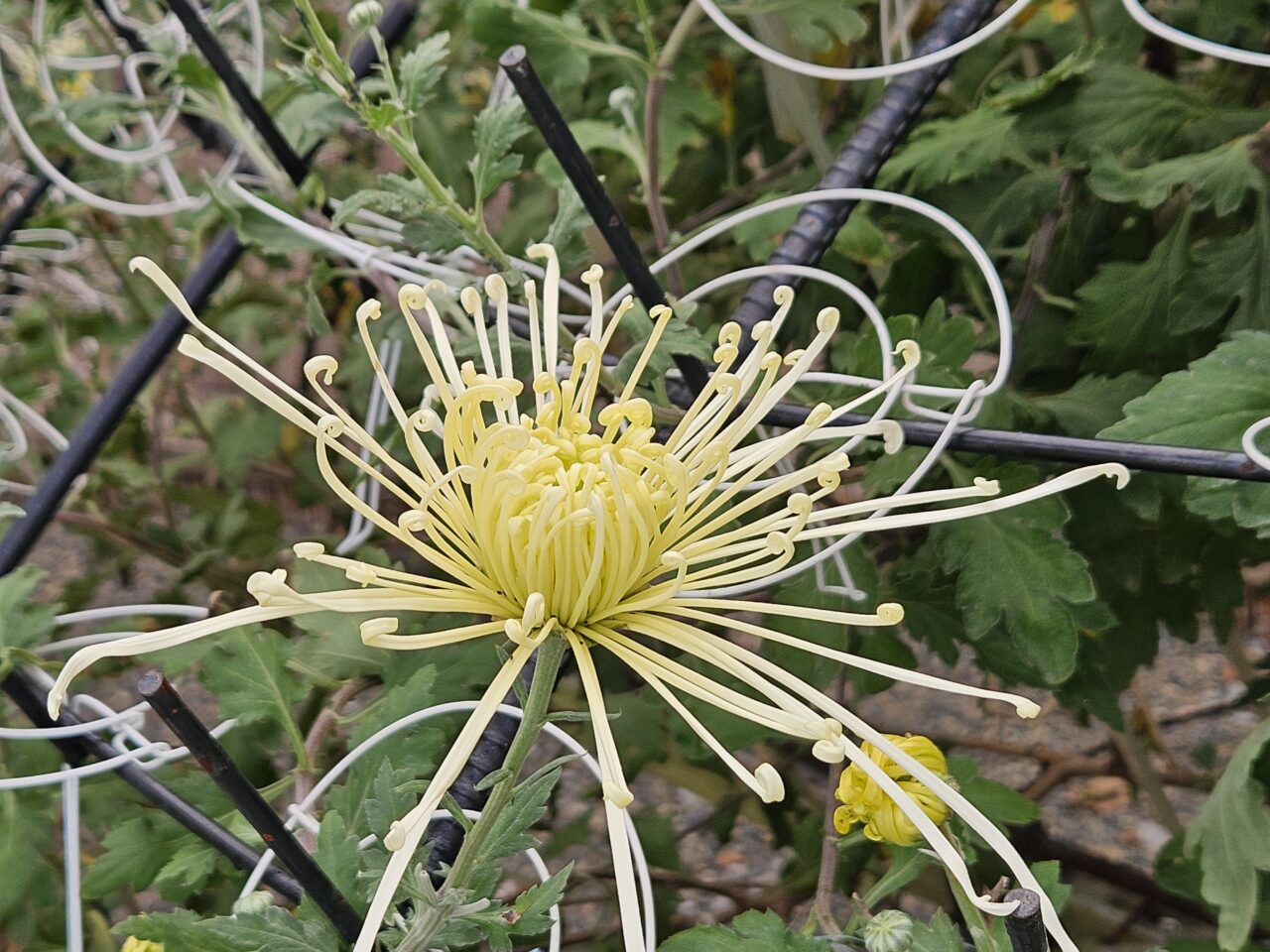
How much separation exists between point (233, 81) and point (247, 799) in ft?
1.59

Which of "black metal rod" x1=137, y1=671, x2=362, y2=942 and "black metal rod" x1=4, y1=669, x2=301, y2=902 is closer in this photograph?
"black metal rod" x1=137, y1=671, x2=362, y2=942

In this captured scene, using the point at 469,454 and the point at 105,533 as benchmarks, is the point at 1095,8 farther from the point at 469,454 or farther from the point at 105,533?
the point at 105,533

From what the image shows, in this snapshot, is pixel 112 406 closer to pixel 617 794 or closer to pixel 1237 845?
pixel 617 794

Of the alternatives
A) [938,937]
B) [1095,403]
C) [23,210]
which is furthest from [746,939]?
[23,210]

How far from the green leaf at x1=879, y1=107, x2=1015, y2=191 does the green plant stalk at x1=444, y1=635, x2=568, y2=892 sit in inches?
20.8

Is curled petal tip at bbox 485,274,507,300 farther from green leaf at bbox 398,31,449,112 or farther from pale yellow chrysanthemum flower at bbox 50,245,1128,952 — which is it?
green leaf at bbox 398,31,449,112

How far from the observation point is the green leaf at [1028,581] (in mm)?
626

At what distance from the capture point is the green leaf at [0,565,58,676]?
0.65 m

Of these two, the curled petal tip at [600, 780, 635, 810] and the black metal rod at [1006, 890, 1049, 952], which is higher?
the curled petal tip at [600, 780, 635, 810]

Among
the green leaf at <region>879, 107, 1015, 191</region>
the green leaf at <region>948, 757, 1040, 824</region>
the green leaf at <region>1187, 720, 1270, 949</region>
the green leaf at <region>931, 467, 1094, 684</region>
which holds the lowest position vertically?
the green leaf at <region>1187, 720, 1270, 949</region>

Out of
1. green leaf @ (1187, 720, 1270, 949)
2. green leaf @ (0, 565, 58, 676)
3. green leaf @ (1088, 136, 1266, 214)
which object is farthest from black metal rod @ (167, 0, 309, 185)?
green leaf @ (1187, 720, 1270, 949)

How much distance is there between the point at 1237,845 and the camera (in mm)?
585

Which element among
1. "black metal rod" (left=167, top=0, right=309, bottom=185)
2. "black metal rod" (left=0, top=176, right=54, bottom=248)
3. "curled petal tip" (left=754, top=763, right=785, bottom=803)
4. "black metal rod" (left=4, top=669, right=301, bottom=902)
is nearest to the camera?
"curled petal tip" (left=754, top=763, right=785, bottom=803)

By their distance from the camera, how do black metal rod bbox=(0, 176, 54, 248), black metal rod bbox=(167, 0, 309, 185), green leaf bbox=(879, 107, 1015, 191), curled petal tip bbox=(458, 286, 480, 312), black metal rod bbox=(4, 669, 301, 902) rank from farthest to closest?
black metal rod bbox=(0, 176, 54, 248) → green leaf bbox=(879, 107, 1015, 191) → black metal rod bbox=(167, 0, 309, 185) → black metal rod bbox=(4, 669, 301, 902) → curled petal tip bbox=(458, 286, 480, 312)
